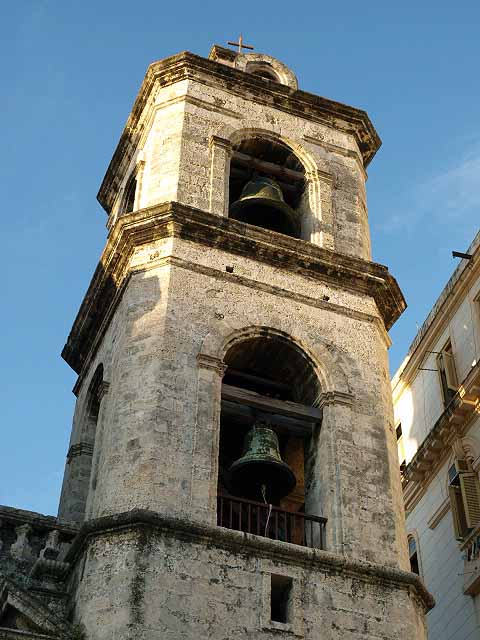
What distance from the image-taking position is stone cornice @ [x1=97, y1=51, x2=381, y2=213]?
22.0 metres

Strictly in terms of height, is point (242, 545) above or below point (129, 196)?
below

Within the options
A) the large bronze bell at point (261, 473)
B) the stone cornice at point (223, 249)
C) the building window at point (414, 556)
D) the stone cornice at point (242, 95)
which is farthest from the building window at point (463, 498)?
the stone cornice at point (242, 95)

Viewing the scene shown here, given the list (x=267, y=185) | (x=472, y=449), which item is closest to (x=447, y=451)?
(x=472, y=449)

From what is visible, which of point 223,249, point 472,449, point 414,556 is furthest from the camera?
point 414,556

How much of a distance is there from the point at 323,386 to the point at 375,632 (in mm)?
4250

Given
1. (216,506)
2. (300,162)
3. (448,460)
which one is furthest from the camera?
(448,460)

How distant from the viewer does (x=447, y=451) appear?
2342 cm

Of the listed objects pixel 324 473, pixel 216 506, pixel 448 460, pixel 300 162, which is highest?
pixel 300 162

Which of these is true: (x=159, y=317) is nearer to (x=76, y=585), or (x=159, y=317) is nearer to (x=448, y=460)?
(x=76, y=585)

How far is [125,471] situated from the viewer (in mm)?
14844

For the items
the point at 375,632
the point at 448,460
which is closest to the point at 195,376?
the point at 375,632

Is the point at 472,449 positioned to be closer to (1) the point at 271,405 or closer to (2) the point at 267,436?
(1) the point at 271,405

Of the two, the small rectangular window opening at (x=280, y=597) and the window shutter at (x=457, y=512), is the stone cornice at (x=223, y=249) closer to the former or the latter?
the window shutter at (x=457, y=512)

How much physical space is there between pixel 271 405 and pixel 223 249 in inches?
113
